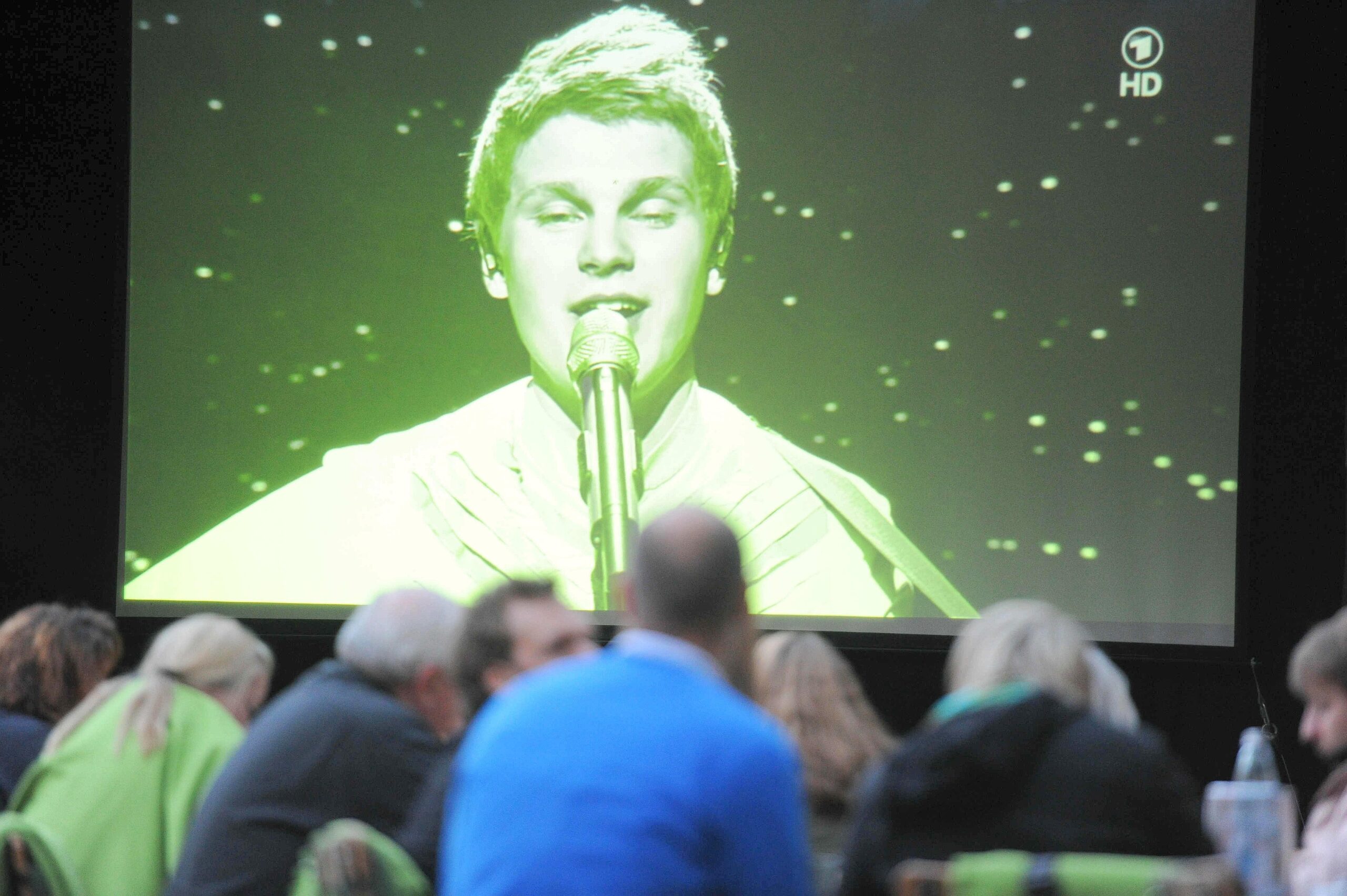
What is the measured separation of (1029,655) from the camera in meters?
1.92

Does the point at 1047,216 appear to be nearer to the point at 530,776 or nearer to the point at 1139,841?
the point at 1139,841

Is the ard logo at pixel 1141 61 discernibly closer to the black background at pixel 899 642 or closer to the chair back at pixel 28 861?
the black background at pixel 899 642

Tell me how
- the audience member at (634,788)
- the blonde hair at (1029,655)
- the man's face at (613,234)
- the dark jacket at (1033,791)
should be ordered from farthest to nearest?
the man's face at (613,234) < the blonde hair at (1029,655) < the dark jacket at (1033,791) < the audience member at (634,788)

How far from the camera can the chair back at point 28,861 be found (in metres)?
2.03

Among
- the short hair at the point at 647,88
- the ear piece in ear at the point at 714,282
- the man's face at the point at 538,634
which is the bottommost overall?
the man's face at the point at 538,634

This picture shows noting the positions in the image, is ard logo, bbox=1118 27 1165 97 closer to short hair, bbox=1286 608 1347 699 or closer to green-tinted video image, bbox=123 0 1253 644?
green-tinted video image, bbox=123 0 1253 644

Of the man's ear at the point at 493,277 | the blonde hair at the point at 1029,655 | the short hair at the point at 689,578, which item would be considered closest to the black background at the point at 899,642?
the man's ear at the point at 493,277

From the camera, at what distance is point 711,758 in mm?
1309

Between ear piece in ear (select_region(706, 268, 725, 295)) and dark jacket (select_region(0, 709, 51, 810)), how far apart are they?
301 centimetres

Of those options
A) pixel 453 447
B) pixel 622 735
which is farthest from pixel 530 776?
pixel 453 447

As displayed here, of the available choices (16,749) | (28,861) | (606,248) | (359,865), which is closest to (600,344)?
(606,248)

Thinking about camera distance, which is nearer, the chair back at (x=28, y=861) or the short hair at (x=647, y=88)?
the chair back at (x=28, y=861)

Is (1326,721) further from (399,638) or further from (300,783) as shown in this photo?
(300,783)

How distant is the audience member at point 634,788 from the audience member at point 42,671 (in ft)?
5.61
